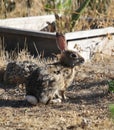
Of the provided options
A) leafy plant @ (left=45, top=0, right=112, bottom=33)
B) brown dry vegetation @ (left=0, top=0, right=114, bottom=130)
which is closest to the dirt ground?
brown dry vegetation @ (left=0, top=0, right=114, bottom=130)

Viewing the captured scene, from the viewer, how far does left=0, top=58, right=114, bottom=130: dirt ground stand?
534 centimetres

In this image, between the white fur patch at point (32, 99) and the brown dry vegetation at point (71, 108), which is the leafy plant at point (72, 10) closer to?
the brown dry vegetation at point (71, 108)

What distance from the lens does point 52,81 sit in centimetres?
607

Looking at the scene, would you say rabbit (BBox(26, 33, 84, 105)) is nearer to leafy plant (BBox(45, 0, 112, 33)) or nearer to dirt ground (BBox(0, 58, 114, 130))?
dirt ground (BBox(0, 58, 114, 130))

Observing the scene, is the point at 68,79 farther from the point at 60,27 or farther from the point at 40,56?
the point at 60,27

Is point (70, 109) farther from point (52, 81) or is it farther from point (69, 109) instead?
point (52, 81)

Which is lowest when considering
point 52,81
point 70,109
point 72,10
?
point 70,109

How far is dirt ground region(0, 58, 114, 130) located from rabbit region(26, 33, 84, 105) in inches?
4.0

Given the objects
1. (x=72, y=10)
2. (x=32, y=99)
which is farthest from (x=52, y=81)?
(x=72, y=10)

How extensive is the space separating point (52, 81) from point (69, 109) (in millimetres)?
405

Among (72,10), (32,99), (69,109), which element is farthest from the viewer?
(72,10)

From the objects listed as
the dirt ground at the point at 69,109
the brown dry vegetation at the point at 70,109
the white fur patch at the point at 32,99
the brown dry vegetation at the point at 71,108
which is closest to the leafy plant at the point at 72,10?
the brown dry vegetation at the point at 71,108

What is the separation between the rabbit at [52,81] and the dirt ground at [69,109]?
10 cm

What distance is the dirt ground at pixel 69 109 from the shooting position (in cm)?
534
